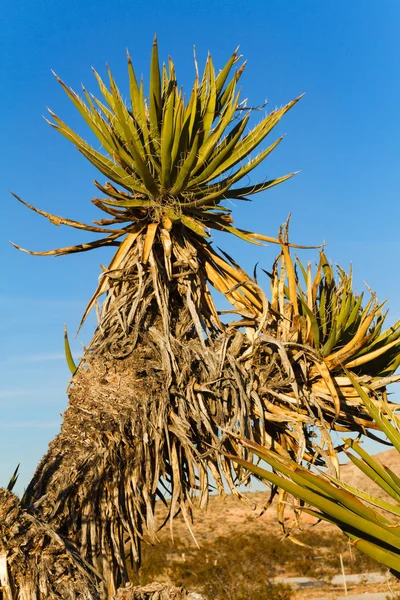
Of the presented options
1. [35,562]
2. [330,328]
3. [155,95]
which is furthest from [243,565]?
[155,95]

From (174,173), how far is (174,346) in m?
1.84

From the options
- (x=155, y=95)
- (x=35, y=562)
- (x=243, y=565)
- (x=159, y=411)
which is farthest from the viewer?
(x=243, y=565)

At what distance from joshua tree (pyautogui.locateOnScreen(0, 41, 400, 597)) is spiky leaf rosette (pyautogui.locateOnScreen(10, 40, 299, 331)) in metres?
0.02

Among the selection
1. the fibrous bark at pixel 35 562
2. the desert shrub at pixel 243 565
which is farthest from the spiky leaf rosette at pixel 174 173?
the desert shrub at pixel 243 565

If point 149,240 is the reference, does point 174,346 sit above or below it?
below

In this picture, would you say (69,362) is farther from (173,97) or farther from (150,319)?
(173,97)

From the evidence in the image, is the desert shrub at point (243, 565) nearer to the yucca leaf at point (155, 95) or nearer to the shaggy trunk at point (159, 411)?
the shaggy trunk at point (159, 411)

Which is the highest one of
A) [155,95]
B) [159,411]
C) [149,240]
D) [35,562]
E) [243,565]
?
[155,95]

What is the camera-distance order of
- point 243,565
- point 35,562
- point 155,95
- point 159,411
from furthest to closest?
point 243,565 < point 155,95 < point 159,411 < point 35,562

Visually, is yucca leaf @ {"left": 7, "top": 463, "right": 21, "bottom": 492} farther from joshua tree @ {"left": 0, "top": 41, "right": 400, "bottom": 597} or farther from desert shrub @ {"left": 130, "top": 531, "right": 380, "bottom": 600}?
desert shrub @ {"left": 130, "top": 531, "right": 380, "bottom": 600}

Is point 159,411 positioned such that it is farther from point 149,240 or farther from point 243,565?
point 243,565

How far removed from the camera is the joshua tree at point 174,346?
18.5ft

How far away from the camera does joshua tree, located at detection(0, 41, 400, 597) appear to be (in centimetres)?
565

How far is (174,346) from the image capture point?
625 centimetres
